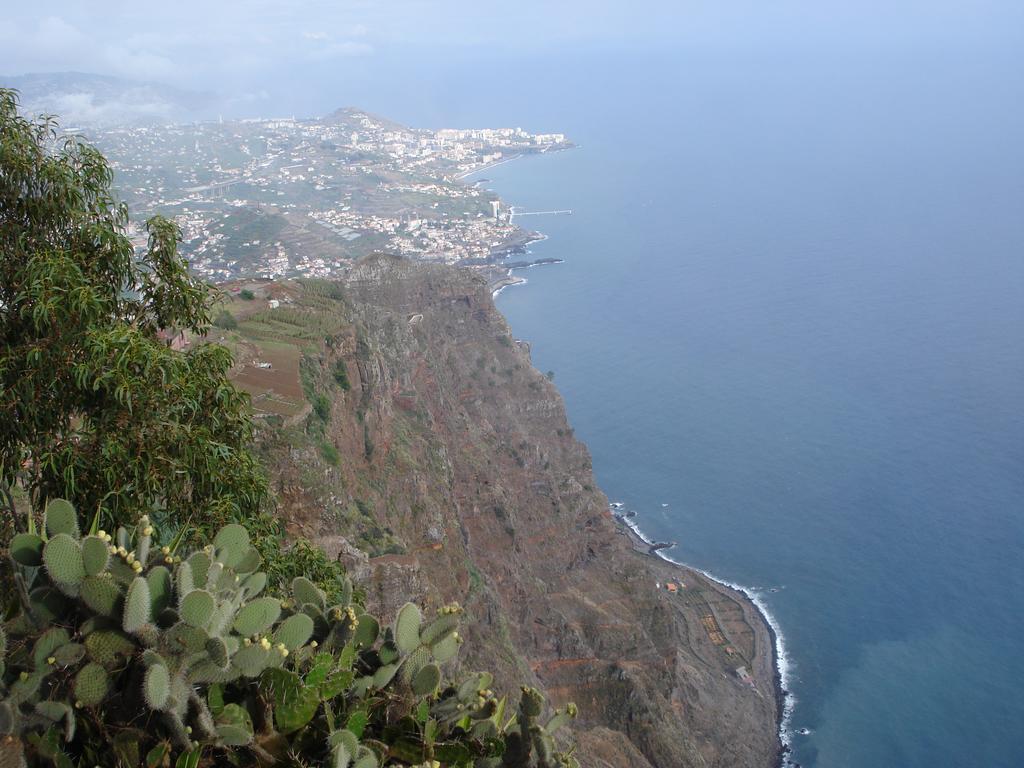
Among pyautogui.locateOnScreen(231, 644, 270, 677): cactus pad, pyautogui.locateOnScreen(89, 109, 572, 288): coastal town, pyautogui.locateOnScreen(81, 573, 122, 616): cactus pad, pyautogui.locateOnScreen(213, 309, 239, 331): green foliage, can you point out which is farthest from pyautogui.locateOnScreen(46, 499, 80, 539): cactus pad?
pyautogui.locateOnScreen(89, 109, 572, 288): coastal town

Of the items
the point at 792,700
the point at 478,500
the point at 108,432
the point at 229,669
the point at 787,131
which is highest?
the point at 787,131

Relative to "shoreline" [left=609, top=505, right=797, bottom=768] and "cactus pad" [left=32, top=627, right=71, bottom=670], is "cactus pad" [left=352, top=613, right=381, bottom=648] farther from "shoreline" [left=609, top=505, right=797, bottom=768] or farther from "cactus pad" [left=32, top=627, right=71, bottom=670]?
"shoreline" [left=609, top=505, right=797, bottom=768]


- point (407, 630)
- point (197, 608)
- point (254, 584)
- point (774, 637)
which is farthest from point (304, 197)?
point (197, 608)

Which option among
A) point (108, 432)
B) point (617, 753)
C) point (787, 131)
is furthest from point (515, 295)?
point (787, 131)

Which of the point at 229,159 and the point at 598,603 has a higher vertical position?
the point at 229,159

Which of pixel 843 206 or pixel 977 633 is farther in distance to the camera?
pixel 843 206

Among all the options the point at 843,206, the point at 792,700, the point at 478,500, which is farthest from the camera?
the point at 843,206

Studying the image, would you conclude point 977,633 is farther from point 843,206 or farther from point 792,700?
point 843,206

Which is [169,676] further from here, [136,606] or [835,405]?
[835,405]
